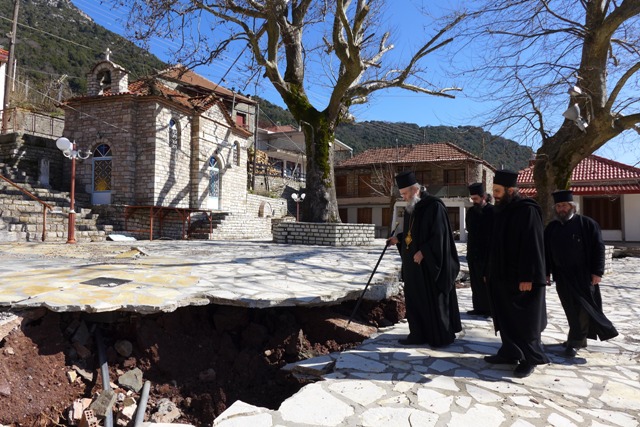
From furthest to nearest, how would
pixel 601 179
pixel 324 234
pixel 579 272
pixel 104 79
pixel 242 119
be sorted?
pixel 242 119, pixel 601 179, pixel 104 79, pixel 324 234, pixel 579 272

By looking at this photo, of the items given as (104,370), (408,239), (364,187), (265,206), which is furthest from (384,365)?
(364,187)

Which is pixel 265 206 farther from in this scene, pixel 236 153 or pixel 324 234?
pixel 324 234

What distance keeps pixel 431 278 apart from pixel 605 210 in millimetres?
23515

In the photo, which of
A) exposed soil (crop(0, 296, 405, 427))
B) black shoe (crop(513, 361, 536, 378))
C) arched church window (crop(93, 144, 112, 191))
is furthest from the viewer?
arched church window (crop(93, 144, 112, 191))

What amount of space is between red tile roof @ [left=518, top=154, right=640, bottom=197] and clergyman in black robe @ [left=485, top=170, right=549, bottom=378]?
20181 millimetres

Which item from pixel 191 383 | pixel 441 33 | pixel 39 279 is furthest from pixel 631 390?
pixel 441 33

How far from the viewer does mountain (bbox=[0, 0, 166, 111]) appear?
32031mm

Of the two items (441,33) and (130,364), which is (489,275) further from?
(441,33)

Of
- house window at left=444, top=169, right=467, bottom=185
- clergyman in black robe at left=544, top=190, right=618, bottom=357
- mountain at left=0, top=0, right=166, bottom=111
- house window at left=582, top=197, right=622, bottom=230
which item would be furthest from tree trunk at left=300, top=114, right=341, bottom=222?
mountain at left=0, top=0, right=166, bottom=111

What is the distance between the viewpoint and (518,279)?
3.46 meters

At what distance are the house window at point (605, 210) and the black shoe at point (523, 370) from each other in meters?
23.0

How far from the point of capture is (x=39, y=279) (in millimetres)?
4375

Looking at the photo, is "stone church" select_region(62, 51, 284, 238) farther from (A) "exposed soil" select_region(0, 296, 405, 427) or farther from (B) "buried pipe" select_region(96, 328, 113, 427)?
(B) "buried pipe" select_region(96, 328, 113, 427)

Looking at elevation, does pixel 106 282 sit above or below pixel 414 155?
below
